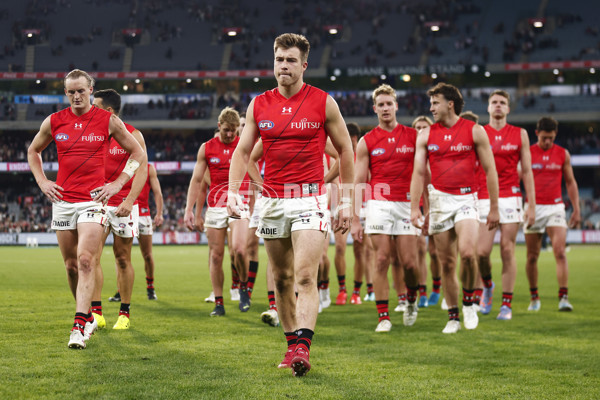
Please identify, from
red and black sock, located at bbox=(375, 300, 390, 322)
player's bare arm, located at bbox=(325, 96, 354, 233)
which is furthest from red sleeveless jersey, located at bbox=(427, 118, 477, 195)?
player's bare arm, located at bbox=(325, 96, 354, 233)

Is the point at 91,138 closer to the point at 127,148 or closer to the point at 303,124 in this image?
the point at 127,148

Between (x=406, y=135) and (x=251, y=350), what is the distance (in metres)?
3.51

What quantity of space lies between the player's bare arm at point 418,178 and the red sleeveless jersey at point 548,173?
333 centimetres

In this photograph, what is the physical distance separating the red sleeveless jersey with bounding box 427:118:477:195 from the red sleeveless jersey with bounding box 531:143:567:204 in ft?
10.1

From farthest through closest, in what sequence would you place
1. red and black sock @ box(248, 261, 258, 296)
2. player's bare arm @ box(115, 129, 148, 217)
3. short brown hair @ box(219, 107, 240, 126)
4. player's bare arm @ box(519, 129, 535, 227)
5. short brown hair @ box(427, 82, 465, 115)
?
1. red and black sock @ box(248, 261, 258, 296)
2. short brown hair @ box(219, 107, 240, 126)
3. player's bare arm @ box(519, 129, 535, 227)
4. short brown hair @ box(427, 82, 465, 115)
5. player's bare arm @ box(115, 129, 148, 217)

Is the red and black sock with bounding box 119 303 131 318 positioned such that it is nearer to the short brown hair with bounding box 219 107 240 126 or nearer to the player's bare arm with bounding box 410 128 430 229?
the short brown hair with bounding box 219 107 240 126

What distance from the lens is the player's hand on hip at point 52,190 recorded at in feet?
21.1

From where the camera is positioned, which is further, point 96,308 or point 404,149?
point 404,149

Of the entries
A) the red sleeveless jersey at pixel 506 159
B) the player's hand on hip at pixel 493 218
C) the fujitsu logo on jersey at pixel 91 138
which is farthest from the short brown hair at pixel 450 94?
the fujitsu logo on jersey at pixel 91 138

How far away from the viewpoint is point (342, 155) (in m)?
5.59

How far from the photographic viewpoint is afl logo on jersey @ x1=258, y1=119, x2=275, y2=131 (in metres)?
5.48

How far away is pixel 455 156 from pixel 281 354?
330 centimetres

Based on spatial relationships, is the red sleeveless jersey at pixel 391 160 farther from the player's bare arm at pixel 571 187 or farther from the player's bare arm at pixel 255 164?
the player's bare arm at pixel 571 187

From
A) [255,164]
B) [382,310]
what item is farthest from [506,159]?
[255,164]
